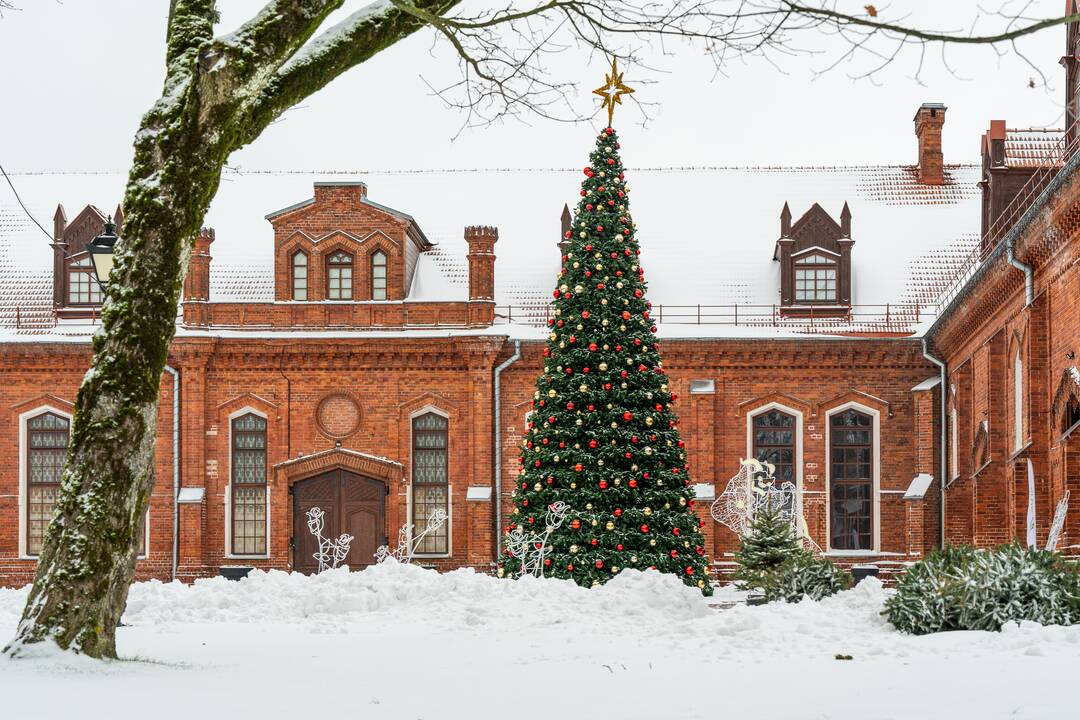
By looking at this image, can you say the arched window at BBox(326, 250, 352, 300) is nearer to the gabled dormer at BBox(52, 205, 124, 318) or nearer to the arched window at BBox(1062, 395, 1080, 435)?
the gabled dormer at BBox(52, 205, 124, 318)

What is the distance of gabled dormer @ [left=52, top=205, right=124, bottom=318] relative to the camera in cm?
3109

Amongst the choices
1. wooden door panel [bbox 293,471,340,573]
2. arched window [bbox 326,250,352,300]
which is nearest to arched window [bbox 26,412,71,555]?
wooden door panel [bbox 293,471,340,573]

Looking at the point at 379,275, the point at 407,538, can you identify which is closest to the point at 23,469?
the point at 379,275

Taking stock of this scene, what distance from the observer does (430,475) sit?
3033 centimetres

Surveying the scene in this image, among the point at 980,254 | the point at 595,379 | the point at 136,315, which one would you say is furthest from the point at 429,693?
the point at 980,254

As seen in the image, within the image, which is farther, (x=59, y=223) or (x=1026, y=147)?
(x=59, y=223)

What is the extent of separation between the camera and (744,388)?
30.2 metres

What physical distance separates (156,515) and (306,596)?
1703 cm

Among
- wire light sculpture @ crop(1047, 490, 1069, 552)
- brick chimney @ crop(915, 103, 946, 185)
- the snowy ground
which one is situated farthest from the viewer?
brick chimney @ crop(915, 103, 946, 185)

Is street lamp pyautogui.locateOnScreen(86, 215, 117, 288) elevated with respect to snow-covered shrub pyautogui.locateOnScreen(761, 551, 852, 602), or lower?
elevated

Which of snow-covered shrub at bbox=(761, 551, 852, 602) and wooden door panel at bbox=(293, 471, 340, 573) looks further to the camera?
wooden door panel at bbox=(293, 471, 340, 573)

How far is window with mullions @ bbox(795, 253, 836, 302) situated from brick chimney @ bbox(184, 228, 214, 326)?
11.6 m

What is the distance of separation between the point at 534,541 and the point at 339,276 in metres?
12.9

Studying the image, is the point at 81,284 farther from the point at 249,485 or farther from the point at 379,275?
the point at 379,275
